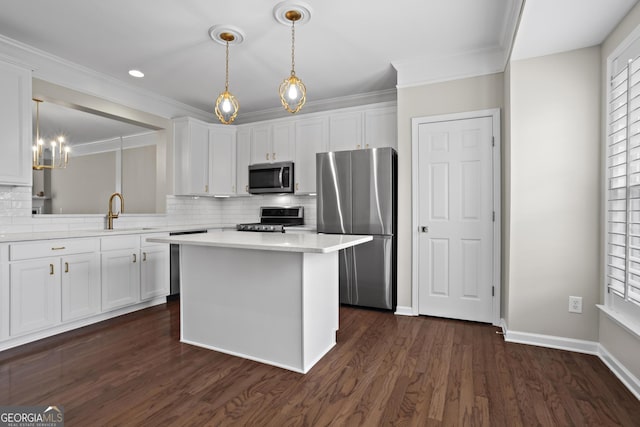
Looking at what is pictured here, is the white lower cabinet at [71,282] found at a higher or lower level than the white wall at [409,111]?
lower

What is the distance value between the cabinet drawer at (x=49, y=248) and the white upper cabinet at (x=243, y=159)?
6.76ft

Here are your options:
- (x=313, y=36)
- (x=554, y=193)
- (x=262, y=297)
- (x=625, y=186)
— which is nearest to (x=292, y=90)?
(x=313, y=36)

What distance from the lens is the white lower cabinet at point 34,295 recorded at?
8.41 feet

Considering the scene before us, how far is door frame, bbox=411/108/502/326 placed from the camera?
9.99ft

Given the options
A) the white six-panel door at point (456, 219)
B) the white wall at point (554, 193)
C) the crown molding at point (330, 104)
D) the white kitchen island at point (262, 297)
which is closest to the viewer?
the white kitchen island at point (262, 297)

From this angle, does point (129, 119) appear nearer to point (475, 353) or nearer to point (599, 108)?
point (475, 353)

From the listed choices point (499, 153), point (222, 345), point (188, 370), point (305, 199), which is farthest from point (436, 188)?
point (188, 370)

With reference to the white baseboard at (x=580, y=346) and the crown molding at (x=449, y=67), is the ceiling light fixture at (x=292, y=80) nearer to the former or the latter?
the crown molding at (x=449, y=67)

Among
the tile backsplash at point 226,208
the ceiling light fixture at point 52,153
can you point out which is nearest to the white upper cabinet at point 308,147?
the tile backsplash at point 226,208

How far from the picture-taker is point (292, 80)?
7.76ft

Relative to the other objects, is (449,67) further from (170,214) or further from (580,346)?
(170,214)

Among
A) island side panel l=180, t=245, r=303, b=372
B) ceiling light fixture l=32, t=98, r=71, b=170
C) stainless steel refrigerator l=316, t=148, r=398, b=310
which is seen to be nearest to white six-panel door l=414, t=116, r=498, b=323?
stainless steel refrigerator l=316, t=148, r=398, b=310

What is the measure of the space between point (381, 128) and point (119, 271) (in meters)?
3.19

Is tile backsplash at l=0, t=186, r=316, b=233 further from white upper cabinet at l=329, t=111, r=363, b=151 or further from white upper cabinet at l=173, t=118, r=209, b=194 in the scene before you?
white upper cabinet at l=329, t=111, r=363, b=151
